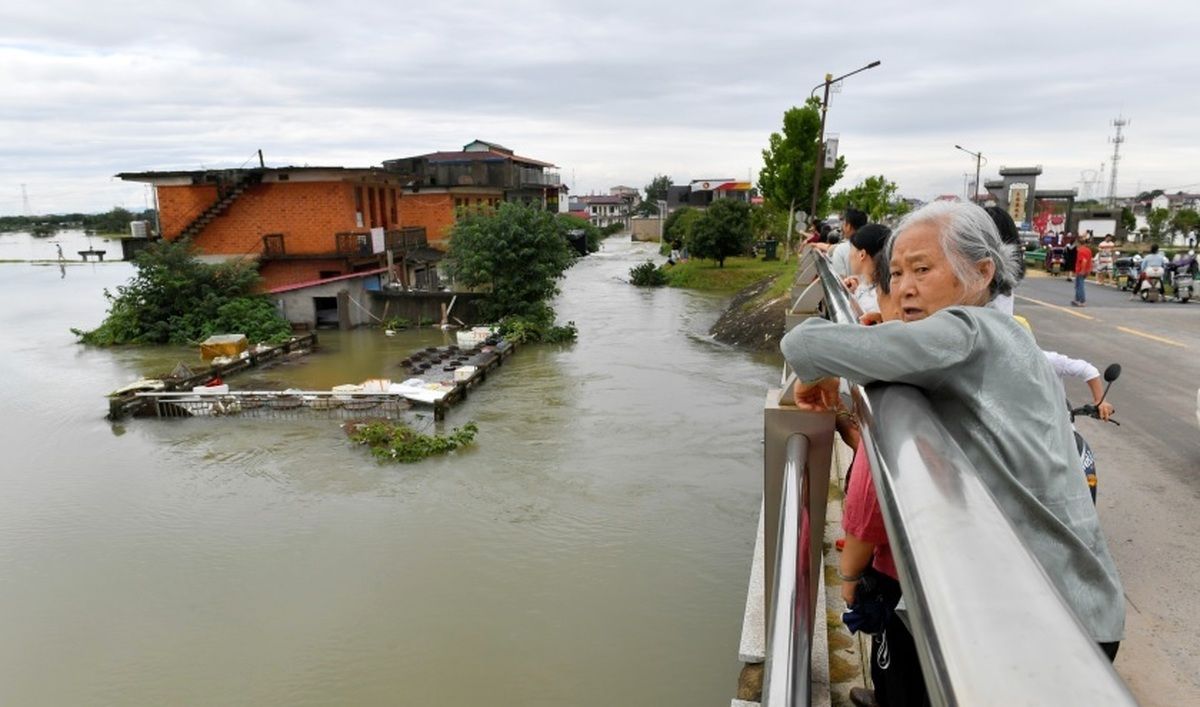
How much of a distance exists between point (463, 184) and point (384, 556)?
102 feet

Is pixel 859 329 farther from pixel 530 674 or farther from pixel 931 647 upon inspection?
pixel 530 674

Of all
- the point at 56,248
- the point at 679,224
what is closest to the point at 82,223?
the point at 56,248

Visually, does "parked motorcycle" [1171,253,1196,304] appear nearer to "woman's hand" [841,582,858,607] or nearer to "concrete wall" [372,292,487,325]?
"woman's hand" [841,582,858,607]

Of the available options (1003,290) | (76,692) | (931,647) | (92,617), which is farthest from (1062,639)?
(92,617)

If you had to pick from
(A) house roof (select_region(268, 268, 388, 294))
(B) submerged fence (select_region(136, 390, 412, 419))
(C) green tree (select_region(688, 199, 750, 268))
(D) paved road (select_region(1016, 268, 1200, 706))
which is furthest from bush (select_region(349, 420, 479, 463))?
(C) green tree (select_region(688, 199, 750, 268))

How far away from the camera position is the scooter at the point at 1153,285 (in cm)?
1583

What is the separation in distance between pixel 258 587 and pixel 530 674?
3.71 metres

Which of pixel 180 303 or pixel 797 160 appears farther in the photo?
pixel 797 160

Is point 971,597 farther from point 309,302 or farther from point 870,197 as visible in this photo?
point 870,197

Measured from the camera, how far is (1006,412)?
4.14ft

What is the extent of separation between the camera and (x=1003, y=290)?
1.67 meters

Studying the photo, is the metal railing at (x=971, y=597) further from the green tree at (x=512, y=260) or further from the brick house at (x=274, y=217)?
the brick house at (x=274, y=217)

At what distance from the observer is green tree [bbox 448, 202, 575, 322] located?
2364 cm

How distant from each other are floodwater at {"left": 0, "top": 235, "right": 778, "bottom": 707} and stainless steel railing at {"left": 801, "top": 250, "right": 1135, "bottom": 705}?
21.8 feet
